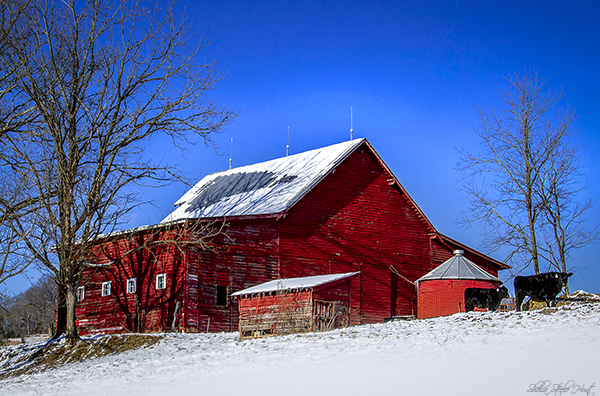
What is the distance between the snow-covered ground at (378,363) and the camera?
11289 millimetres

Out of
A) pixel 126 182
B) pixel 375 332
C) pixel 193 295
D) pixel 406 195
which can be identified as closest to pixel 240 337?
pixel 193 295

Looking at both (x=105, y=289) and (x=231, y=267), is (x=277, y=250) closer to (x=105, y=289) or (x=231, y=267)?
(x=231, y=267)

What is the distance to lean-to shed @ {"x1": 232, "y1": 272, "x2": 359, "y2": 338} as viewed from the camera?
20.9 meters

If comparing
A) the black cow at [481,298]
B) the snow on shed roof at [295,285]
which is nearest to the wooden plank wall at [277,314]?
the snow on shed roof at [295,285]

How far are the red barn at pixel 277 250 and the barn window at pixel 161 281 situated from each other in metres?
0.04

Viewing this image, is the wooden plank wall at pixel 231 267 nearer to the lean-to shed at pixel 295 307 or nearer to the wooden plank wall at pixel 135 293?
the wooden plank wall at pixel 135 293

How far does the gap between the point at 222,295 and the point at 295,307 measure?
4913mm

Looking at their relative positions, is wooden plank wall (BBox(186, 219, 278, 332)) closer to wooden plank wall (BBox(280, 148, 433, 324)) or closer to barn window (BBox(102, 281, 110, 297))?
wooden plank wall (BBox(280, 148, 433, 324))

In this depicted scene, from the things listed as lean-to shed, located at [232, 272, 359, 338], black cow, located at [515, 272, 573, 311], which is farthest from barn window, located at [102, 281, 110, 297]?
black cow, located at [515, 272, 573, 311]

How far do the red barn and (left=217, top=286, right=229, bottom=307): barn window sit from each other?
4 centimetres

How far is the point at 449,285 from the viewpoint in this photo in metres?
27.3

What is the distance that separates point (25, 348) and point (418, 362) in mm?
15975

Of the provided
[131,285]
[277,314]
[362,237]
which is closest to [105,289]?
[131,285]

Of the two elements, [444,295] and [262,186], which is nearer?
[444,295]
